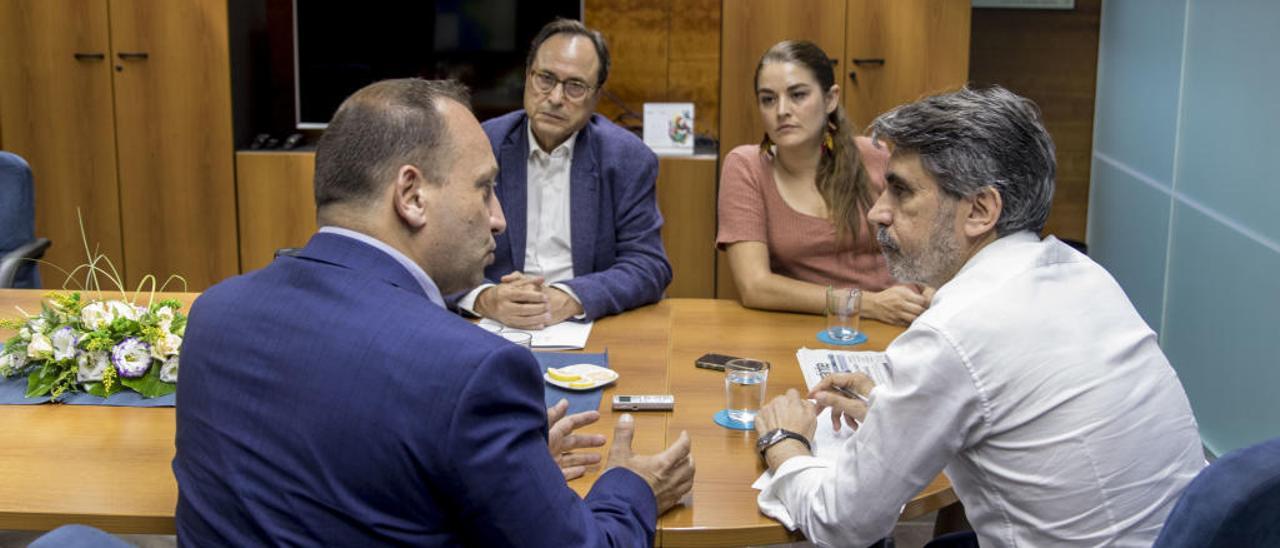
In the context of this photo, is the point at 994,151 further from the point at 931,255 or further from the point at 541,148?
the point at 541,148

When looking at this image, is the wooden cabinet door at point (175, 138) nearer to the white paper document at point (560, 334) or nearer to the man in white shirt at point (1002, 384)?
the white paper document at point (560, 334)

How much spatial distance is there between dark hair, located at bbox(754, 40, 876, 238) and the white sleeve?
141cm

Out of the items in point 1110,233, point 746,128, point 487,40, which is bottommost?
point 1110,233

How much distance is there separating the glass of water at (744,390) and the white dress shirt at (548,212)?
1085 mm

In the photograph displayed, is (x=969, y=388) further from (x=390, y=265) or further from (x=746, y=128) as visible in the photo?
(x=746, y=128)

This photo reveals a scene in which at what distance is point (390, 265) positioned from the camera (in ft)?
4.93

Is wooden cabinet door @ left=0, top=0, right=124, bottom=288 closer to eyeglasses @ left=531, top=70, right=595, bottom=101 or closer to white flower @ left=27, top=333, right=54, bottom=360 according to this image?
eyeglasses @ left=531, top=70, right=595, bottom=101

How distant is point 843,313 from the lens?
8.75ft

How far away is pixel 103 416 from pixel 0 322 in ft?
1.39

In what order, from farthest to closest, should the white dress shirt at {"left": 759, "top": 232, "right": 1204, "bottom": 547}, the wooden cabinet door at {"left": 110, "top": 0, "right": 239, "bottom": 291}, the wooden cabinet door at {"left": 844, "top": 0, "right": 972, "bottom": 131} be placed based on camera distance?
the wooden cabinet door at {"left": 110, "top": 0, "right": 239, "bottom": 291}, the wooden cabinet door at {"left": 844, "top": 0, "right": 972, "bottom": 131}, the white dress shirt at {"left": 759, "top": 232, "right": 1204, "bottom": 547}

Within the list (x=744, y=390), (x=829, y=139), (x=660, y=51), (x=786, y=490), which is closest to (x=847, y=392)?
(x=744, y=390)

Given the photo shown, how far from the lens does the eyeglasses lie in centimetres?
312

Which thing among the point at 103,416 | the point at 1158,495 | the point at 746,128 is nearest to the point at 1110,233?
the point at 746,128

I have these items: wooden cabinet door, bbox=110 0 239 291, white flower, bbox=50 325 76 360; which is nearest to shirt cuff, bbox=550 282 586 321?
white flower, bbox=50 325 76 360
